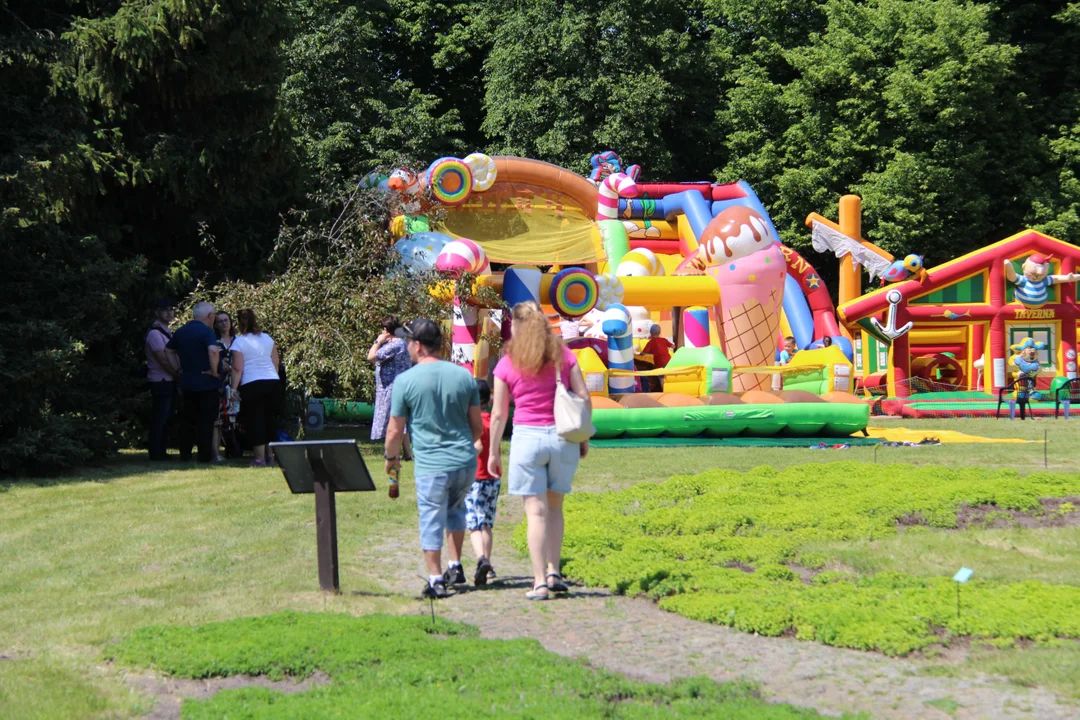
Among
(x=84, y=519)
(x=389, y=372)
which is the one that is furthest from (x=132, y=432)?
(x=84, y=519)

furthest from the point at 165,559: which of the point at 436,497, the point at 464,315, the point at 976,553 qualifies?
the point at 464,315

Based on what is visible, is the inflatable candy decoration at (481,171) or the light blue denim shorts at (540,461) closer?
the light blue denim shorts at (540,461)

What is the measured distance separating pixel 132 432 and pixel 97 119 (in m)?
3.92

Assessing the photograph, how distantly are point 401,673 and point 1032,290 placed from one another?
25.0 m

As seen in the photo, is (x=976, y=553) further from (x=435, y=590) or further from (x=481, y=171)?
(x=481, y=171)

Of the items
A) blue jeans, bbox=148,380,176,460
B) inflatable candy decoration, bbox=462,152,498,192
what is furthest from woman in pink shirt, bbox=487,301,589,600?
inflatable candy decoration, bbox=462,152,498,192

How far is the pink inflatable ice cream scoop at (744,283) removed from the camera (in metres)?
21.6

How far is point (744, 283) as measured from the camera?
21.7 m

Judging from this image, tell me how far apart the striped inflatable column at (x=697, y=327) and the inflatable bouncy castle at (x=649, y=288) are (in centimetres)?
3

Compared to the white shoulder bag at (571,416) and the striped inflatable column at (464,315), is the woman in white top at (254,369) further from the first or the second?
the white shoulder bag at (571,416)

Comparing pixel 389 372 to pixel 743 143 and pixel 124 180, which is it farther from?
pixel 743 143

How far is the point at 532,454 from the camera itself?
702cm

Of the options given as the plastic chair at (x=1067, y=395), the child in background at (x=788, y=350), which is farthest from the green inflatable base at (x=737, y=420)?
the plastic chair at (x=1067, y=395)

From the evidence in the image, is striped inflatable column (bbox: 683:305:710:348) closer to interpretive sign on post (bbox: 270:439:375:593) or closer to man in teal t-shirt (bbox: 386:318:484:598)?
man in teal t-shirt (bbox: 386:318:484:598)
